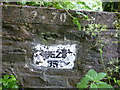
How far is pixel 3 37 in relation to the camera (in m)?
1.45

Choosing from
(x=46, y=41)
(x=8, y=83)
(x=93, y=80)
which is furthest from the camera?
(x=46, y=41)

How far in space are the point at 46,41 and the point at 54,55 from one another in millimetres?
156

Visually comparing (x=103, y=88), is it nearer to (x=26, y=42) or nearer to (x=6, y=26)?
(x=26, y=42)

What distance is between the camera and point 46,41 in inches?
58.2

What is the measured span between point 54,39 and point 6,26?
1.52 ft

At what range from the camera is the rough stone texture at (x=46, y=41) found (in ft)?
4.68

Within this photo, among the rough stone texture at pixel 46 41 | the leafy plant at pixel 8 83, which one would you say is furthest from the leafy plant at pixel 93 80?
the leafy plant at pixel 8 83

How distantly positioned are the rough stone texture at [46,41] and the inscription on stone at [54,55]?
4cm

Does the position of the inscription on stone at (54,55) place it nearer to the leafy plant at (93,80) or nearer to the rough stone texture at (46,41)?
the rough stone texture at (46,41)

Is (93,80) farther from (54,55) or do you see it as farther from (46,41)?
(46,41)

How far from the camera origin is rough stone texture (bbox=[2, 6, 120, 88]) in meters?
1.43

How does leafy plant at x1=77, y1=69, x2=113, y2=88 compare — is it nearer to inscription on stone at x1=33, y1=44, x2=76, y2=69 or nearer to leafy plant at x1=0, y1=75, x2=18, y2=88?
inscription on stone at x1=33, y1=44, x2=76, y2=69

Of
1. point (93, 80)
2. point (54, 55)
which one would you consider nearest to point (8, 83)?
point (54, 55)

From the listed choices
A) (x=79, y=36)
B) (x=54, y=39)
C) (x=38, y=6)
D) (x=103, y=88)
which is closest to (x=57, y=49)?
(x=54, y=39)
